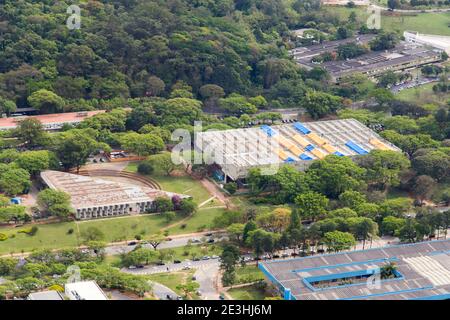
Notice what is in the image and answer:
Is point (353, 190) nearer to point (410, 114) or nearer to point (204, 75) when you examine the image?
point (410, 114)

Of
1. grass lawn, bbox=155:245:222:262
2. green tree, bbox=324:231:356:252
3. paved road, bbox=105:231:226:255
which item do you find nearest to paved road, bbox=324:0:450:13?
paved road, bbox=105:231:226:255

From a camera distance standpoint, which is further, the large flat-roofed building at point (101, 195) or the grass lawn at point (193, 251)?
the large flat-roofed building at point (101, 195)

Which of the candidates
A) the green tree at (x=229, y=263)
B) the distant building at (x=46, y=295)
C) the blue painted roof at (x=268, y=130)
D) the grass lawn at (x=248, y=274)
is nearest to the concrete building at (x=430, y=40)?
the blue painted roof at (x=268, y=130)

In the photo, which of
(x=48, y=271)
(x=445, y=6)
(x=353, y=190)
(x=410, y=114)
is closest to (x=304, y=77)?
(x=410, y=114)

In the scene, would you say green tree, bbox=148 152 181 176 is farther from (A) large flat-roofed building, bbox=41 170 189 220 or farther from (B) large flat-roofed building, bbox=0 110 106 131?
(B) large flat-roofed building, bbox=0 110 106 131

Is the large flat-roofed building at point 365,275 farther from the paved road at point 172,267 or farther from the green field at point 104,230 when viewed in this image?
the green field at point 104,230
